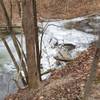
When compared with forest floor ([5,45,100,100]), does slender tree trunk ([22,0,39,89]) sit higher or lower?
higher

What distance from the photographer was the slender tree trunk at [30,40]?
5090mm

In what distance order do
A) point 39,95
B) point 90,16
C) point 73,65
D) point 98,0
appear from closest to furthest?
point 39,95 < point 73,65 < point 90,16 < point 98,0

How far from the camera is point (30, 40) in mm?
5398

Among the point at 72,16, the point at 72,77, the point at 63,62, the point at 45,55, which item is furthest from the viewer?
the point at 72,16

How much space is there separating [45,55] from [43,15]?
5.82 m

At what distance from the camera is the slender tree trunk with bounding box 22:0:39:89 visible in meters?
5.09

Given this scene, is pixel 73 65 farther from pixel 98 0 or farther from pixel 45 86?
pixel 98 0

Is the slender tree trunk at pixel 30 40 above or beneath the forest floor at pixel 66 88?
Answer: above

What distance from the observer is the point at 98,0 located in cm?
1642

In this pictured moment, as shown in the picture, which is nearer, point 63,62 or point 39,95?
point 39,95

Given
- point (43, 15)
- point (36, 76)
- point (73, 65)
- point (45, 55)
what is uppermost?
point (36, 76)

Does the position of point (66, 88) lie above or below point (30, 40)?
below

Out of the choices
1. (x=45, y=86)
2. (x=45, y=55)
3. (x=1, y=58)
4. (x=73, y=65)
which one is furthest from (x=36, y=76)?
(x=1, y=58)

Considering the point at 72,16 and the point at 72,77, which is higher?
the point at 72,77
